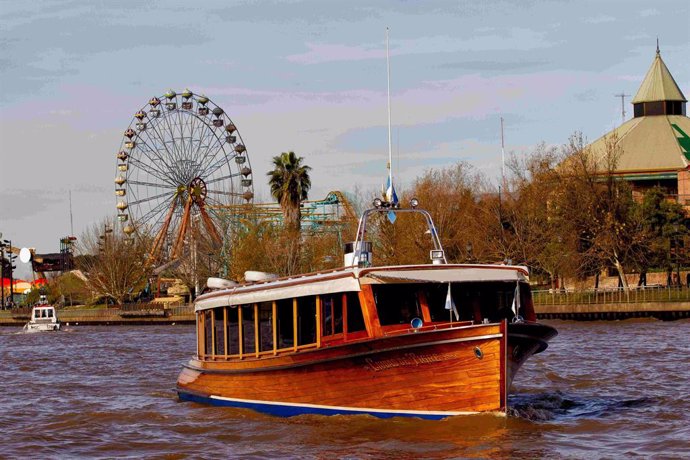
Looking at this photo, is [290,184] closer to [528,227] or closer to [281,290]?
[528,227]

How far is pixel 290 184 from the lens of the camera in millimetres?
89500

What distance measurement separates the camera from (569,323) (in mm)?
66688

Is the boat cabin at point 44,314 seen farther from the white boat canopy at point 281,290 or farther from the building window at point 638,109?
the building window at point 638,109

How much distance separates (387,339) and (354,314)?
4.98ft

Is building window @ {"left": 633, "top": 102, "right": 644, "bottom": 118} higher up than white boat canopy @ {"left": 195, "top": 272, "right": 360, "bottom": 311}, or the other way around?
building window @ {"left": 633, "top": 102, "right": 644, "bottom": 118}

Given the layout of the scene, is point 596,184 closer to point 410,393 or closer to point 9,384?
point 9,384

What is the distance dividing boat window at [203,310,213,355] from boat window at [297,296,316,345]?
4.86m

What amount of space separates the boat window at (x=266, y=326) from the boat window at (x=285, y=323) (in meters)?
0.35

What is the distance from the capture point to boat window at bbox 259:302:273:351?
84.7 feet

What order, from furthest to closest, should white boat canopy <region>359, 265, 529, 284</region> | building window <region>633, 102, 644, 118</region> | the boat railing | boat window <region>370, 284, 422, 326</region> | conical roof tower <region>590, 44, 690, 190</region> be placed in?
building window <region>633, 102, 644, 118</region>
conical roof tower <region>590, 44, 690, 190</region>
boat window <region>370, 284, 422, 326</region>
white boat canopy <region>359, 265, 529, 284</region>
the boat railing

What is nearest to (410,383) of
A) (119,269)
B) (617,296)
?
(617,296)

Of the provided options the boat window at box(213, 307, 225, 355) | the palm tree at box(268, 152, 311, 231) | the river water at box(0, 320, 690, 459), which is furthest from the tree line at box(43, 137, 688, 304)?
the boat window at box(213, 307, 225, 355)

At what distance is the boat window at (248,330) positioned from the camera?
26500mm

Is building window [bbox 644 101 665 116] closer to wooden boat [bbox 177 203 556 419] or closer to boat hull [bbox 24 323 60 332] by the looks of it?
boat hull [bbox 24 323 60 332]
